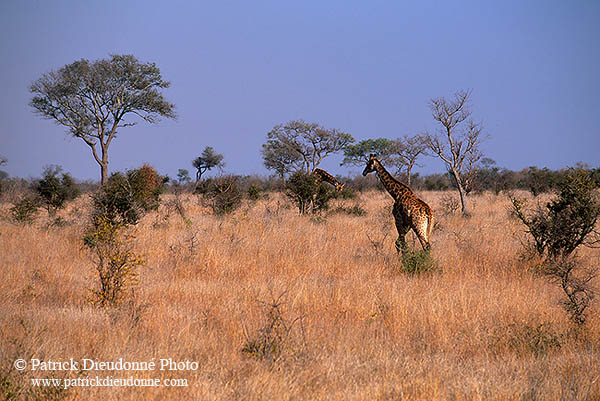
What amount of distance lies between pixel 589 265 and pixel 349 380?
634 cm

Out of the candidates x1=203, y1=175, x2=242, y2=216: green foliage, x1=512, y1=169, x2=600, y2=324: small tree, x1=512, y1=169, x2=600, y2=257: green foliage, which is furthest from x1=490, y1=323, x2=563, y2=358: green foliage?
x1=203, y1=175, x2=242, y2=216: green foliage

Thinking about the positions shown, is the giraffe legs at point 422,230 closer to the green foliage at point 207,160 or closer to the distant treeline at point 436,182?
the distant treeline at point 436,182

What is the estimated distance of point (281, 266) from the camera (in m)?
7.54

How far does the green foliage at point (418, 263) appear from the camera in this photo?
7.15 meters

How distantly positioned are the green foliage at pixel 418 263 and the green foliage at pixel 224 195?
31.0ft

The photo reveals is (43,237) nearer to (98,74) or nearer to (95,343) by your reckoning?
(95,343)

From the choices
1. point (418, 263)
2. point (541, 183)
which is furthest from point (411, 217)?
point (541, 183)

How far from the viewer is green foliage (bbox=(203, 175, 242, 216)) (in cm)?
1605

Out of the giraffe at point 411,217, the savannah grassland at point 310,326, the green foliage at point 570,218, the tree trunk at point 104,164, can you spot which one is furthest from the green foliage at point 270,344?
the tree trunk at point 104,164

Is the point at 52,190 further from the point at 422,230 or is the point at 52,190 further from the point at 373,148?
the point at 373,148

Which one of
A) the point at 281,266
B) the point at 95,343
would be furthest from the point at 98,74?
the point at 95,343

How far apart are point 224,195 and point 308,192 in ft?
10.6

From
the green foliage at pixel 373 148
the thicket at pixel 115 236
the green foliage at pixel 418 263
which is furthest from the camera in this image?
the green foliage at pixel 373 148

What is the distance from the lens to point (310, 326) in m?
4.64
